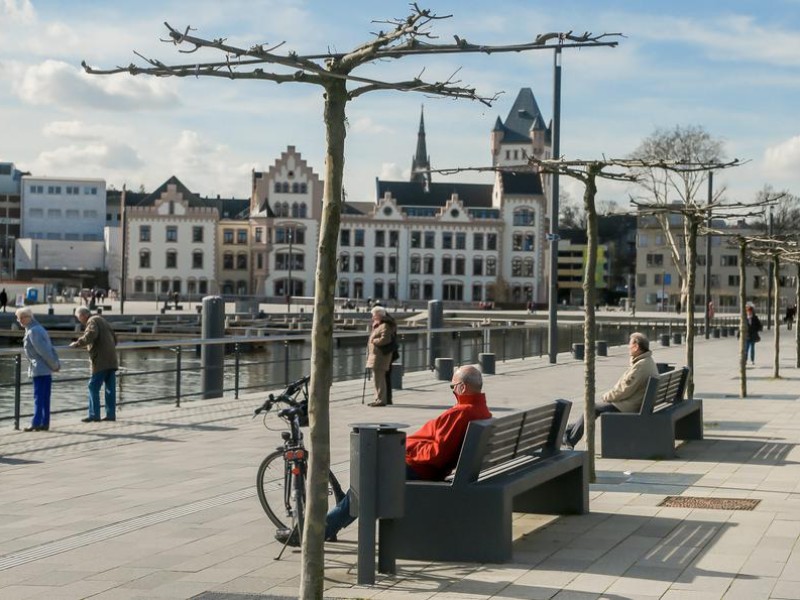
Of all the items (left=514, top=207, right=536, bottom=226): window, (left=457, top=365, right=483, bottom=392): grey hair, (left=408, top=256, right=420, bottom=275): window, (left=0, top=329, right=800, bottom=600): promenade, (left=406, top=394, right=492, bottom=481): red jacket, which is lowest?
(left=0, top=329, right=800, bottom=600): promenade

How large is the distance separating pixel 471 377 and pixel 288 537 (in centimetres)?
152

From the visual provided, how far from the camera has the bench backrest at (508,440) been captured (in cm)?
750

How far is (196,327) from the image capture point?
74562 mm

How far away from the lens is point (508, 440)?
8.26m

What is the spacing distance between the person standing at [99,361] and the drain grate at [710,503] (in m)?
8.50

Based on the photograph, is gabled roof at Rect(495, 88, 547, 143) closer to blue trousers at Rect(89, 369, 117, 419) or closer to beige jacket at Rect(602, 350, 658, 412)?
blue trousers at Rect(89, 369, 117, 419)

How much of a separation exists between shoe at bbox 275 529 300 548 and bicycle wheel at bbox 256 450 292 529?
10cm

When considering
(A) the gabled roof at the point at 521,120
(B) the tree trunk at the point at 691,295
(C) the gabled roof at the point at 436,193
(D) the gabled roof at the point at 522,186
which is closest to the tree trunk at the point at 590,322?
(B) the tree trunk at the point at 691,295

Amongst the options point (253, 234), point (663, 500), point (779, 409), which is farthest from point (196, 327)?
point (663, 500)

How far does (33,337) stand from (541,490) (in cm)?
789

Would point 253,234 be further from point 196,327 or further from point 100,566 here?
point 100,566

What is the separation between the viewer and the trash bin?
6961 millimetres

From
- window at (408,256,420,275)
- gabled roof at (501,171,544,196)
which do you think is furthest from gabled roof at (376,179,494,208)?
window at (408,256,420,275)

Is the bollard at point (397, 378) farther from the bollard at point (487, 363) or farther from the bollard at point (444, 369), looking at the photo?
the bollard at point (487, 363)
